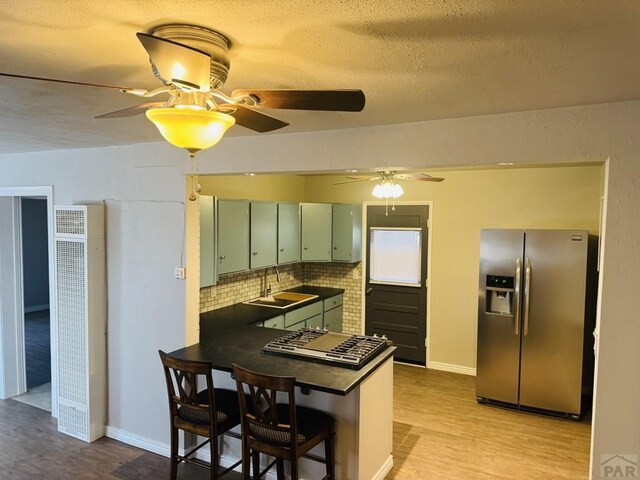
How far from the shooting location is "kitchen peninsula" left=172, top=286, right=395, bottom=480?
2.74 meters

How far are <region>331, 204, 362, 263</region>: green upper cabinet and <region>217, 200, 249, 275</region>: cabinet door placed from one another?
59.9 inches

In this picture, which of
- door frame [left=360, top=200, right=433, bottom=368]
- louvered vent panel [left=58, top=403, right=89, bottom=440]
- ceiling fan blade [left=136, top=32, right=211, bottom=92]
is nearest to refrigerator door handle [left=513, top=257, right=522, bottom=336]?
door frame [left=360, top=200, right=433, bottom=368]

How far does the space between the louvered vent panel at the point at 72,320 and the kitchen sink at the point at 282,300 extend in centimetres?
177

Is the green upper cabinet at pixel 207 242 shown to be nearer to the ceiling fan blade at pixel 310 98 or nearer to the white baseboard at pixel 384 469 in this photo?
the white baseboard at pixel 384 469

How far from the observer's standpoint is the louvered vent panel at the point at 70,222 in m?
3.62

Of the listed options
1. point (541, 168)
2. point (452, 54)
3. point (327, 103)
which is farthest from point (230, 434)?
point (541, 168)

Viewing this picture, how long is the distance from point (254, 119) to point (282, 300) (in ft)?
12.8

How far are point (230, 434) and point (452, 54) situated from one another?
A: 2.85m

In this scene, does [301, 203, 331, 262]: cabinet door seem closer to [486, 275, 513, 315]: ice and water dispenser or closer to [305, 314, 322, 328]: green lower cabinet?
[305, 314, 322, 328]: green lower cabinet

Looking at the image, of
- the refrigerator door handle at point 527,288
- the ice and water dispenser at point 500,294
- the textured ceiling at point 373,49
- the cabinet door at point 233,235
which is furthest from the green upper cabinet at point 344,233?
the textured ceiling at point 373,49

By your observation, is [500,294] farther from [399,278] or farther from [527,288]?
[399,278]

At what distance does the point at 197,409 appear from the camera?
2850 mm

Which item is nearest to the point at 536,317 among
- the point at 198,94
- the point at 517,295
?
the point at 517,295

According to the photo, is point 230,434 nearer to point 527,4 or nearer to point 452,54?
point 452,54
